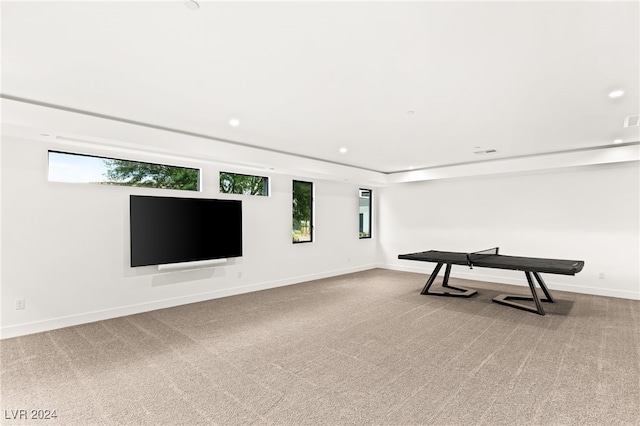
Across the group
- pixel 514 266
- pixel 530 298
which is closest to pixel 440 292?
pixel 530 298

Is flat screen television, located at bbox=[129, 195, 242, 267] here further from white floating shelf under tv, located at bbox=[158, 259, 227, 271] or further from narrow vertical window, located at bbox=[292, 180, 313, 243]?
narrow vertical window, located at bbox=[292, 180, 313, 243]

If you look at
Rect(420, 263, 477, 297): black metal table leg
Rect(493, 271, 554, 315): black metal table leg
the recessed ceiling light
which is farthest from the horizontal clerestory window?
Rect(493, 271, 554, 315): black metal table leg

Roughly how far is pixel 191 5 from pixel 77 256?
3.89 m

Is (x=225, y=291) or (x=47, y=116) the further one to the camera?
(x=225, y=291)

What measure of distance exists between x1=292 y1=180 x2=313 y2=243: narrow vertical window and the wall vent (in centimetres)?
544

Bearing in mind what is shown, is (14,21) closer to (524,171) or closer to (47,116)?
(47,116)

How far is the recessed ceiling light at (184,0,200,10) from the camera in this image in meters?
1.90

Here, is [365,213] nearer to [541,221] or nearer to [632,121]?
[541,221]

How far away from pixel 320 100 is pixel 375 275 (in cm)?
554

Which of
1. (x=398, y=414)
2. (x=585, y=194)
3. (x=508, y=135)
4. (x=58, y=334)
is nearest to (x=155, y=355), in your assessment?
(x=58, y=334)

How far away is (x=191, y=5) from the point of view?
192 centimetres

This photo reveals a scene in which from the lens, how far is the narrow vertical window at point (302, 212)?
7254 millimetres

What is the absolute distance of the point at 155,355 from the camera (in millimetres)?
3309

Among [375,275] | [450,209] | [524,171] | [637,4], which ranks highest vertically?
[637,4]
